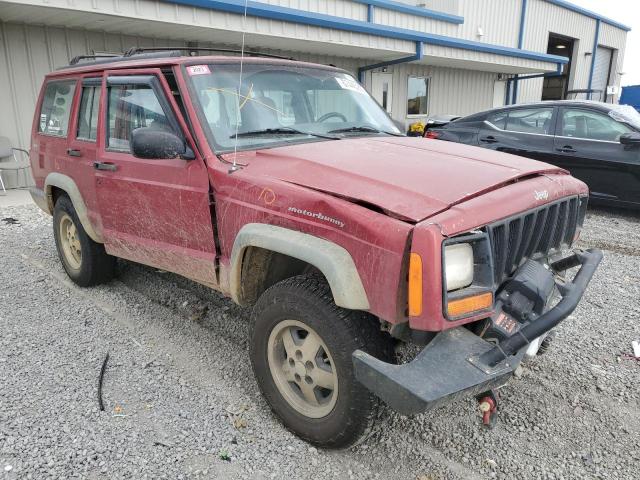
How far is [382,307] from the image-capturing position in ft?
6.81

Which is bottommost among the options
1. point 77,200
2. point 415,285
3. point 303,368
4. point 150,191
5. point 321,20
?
point 303,368

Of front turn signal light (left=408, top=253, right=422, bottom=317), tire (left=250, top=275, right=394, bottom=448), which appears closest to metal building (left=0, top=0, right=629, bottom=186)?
tire (left=250, top=275, right=394, bottom=448)

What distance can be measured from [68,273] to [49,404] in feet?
7.14

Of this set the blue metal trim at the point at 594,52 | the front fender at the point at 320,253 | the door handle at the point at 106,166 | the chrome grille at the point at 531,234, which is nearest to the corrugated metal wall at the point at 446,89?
the blue metal trim at the point at 594,52

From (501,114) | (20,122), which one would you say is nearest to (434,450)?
(501,114)

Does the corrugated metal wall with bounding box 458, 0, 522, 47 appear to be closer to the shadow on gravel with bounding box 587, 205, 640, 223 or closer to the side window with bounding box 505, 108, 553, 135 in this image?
the side window with bounding box 505, 108, 553, 135

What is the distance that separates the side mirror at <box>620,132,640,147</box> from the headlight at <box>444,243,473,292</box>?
571 cm

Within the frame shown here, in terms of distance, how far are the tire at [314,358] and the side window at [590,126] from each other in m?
6.13

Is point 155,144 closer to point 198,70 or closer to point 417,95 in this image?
point 198,70

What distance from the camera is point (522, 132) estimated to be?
773cm

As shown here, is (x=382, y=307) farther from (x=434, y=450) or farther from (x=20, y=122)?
(x=20, y=122)

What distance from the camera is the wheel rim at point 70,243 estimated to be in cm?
461

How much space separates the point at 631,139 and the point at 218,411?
6340 millimetres

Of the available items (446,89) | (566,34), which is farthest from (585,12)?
(446,89)
